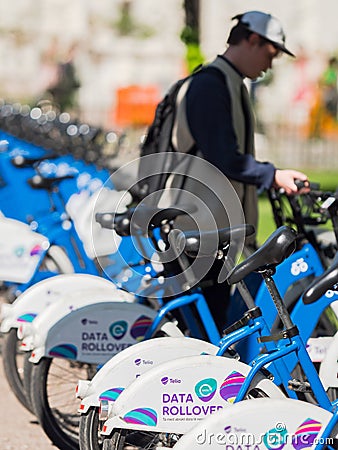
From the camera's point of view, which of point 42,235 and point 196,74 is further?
point 42,235

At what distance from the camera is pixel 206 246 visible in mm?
4453

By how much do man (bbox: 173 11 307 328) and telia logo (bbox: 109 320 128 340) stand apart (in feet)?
1.85

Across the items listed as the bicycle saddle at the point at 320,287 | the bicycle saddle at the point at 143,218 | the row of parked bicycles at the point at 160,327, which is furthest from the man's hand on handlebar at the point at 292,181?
the bicycle saddle at the point at 320,287

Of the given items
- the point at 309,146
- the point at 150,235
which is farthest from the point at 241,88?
the point at 309,146

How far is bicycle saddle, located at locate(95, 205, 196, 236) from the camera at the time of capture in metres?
4.93

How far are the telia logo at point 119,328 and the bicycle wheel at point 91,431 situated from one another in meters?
0.94

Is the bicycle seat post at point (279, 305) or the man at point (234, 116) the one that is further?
the man at point (234, 116)

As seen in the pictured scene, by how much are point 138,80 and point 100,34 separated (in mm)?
3879

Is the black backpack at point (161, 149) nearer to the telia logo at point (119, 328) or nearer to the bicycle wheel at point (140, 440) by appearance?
the telia logo at point (119, 328)

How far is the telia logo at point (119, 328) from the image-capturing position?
16.8 feet

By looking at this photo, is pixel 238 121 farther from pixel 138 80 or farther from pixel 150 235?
pixel 138 80

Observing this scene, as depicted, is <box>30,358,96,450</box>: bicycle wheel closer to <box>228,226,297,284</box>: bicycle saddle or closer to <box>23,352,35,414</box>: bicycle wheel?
<box>23,352,35,414</box>: bicycle wheel

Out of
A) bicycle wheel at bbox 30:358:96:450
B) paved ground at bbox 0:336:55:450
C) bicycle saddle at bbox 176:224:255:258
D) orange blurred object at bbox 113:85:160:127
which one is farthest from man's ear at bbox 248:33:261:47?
orange blurred object at bbox 113:85:160:127

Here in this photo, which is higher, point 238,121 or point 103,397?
point 238,121
